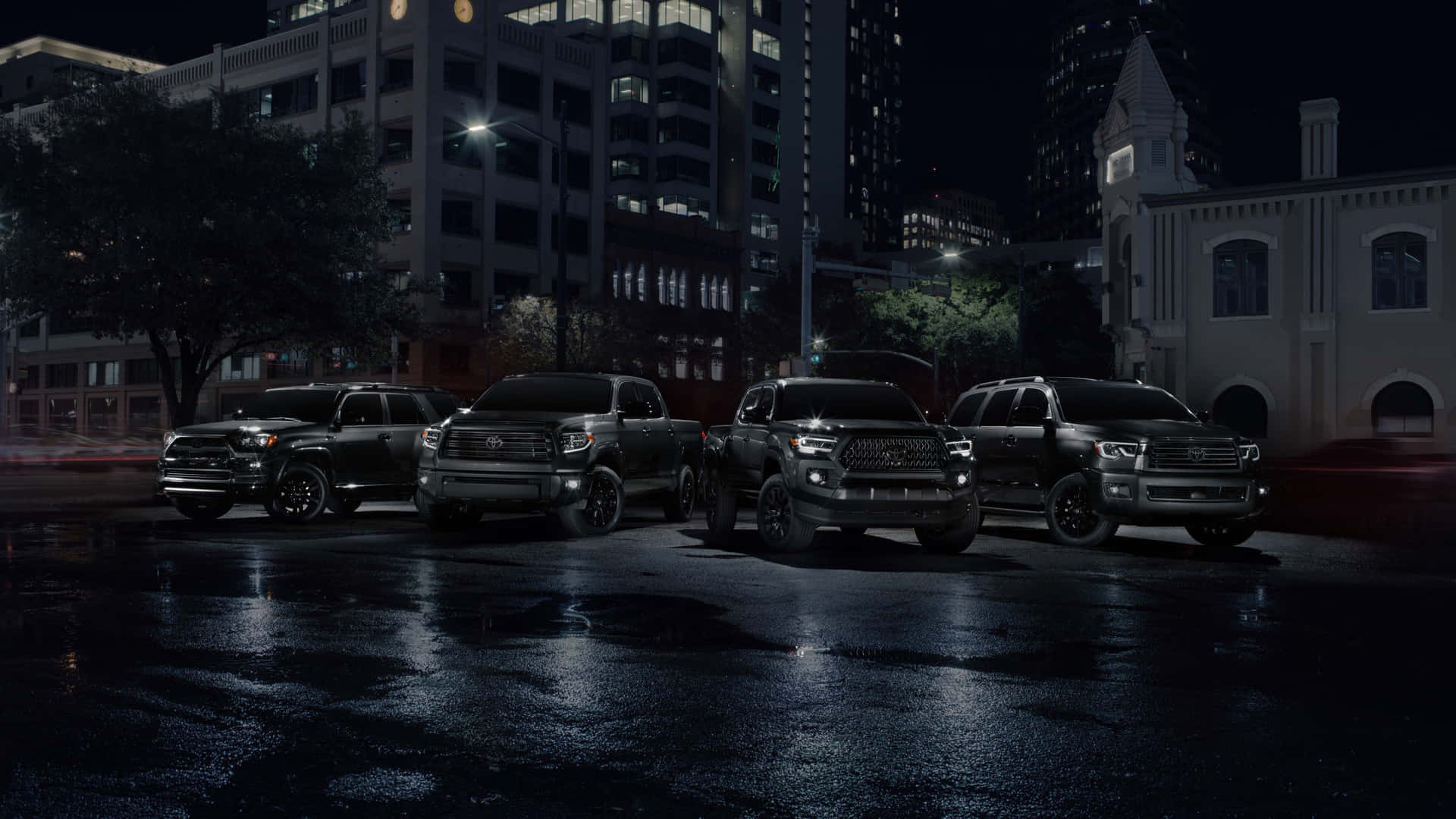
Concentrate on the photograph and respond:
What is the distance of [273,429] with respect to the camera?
1716 cm

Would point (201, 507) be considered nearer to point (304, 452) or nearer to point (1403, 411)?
point (304, 452)

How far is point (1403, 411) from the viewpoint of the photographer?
146 ft

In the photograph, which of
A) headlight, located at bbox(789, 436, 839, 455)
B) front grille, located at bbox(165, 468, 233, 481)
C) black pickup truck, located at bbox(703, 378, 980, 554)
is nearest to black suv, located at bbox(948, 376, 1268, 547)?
black pickup truck, located at bbox(703, 378, 980, 554)

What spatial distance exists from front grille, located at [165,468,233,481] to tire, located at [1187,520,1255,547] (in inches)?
478

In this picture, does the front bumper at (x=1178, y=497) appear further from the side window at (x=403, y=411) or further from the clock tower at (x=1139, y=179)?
the clock tower at (x=1139, y=179)

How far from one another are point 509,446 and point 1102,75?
189 metres

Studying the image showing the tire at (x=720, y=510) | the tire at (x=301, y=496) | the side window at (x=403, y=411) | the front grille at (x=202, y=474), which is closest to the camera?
the tire at (x=720, y=510)

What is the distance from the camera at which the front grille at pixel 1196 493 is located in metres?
14.3

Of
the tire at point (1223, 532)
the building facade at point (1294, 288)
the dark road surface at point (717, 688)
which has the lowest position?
the dark road surface at point (717, 688)

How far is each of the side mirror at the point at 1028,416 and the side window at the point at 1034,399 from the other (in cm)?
3

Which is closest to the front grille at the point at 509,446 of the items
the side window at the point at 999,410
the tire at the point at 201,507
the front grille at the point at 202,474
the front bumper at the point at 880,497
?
the front bumper at the point at 880,497

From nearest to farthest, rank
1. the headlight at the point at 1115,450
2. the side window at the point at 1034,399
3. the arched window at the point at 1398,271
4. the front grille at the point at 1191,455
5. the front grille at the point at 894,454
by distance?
the front grille at the point at 894,454 < the front grille at the point at 1191,455 < the headlight at the point at 1115,450 < the side window at the point at 1034,399 < the arched window at the point at 1398,271

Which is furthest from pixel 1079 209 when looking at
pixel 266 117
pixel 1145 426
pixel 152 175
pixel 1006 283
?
pixel 1145 426

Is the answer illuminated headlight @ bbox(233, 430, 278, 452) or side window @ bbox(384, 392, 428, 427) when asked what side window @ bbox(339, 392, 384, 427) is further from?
illuminated headlight @ bbox(233, 430, 278, 452)
